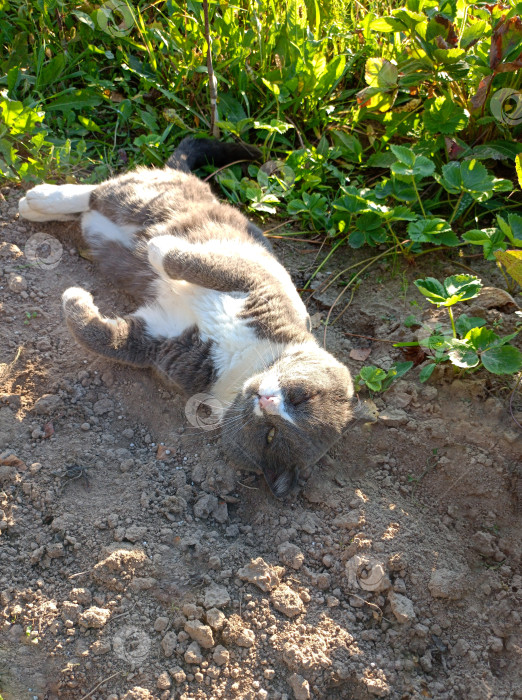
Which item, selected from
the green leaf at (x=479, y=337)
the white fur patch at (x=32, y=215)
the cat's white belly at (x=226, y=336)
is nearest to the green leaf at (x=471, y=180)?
the green leaf at (x=479, y=337)

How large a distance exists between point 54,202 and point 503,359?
2.44m

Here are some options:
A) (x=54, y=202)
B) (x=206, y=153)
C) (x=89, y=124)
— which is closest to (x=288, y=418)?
(x=54, y=202)

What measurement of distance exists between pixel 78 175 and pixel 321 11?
205cm

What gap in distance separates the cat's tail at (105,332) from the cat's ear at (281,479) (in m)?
0.83

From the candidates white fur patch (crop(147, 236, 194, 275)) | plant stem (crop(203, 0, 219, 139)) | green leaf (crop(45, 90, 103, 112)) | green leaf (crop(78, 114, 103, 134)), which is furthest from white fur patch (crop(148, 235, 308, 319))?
green leaf (crop(45, 90, 103, 112))

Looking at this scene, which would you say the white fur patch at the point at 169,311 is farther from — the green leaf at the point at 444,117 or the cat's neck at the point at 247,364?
the green leaf at the point at 444,117

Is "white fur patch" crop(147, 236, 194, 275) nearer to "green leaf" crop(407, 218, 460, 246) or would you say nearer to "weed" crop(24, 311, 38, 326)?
"weed" crop(24, 311, 38, 326)

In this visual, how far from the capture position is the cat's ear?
2.60 meters

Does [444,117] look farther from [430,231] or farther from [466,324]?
[466,324]

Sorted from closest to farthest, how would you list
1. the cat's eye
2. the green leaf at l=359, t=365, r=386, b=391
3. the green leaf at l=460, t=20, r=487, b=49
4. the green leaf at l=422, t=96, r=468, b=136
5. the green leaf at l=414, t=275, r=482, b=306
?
1. the green leaf at l=414, t=275, r=482, b=306
2. the cat's eye
3. the green leaf at l=359, t=365, r=386, b=391
4. the green leaf at l=460, t=20, r=487, b=49
5. the green leaf at l=422, t=96, r=468, b=136

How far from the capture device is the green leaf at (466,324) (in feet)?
8.75

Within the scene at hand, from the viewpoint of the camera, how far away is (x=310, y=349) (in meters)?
2.90

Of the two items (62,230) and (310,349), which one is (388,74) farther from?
(62,230)

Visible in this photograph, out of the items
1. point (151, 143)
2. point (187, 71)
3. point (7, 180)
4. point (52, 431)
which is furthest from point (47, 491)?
point (187, 71)
